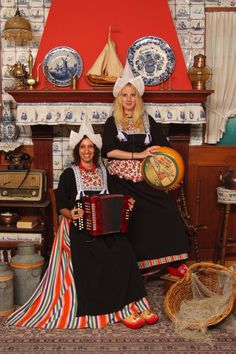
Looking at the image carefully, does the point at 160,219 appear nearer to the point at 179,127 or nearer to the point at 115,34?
the point at 179,127

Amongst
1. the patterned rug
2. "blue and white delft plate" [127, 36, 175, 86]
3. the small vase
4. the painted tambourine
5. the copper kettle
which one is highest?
"blue and white delft plate" [127, 36, 175, 86]

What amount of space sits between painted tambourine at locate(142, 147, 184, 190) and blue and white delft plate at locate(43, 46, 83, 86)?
1.26 m

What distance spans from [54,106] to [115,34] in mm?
900

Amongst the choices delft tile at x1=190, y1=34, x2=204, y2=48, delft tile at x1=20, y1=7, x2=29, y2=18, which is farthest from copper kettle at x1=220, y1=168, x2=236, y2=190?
delft tile at x1=20, y1=7, x2=29, y2=18

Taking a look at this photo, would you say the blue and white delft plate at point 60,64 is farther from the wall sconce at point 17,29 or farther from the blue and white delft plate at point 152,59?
the blue and white delft plate at point 152,59

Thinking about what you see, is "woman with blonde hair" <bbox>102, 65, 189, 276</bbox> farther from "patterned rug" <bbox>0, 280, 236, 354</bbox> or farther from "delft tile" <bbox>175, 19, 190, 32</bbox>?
"delft tile" <bbox>175, 19, 190, 32</bbox>

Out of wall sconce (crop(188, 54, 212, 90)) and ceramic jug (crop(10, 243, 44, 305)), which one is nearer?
ceramic jug (crop(10, 243, 44, 305))

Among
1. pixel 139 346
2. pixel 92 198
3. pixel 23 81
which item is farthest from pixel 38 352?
pixel 23 81

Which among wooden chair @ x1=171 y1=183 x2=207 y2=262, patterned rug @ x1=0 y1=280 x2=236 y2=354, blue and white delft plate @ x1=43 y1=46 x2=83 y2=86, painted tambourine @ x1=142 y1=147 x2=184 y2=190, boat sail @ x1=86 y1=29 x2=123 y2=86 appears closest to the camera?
patterned rug @ x1=0 y1=280 x2=236 y2=354

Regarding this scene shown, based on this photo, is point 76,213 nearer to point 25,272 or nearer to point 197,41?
point 25,272

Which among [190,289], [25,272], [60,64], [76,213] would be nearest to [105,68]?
[60,64]

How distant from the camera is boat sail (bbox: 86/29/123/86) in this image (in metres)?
4.29

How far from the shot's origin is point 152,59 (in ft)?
14.8

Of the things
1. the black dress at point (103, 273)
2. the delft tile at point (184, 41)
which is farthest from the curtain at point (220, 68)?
the black dress at point (103, 273)
